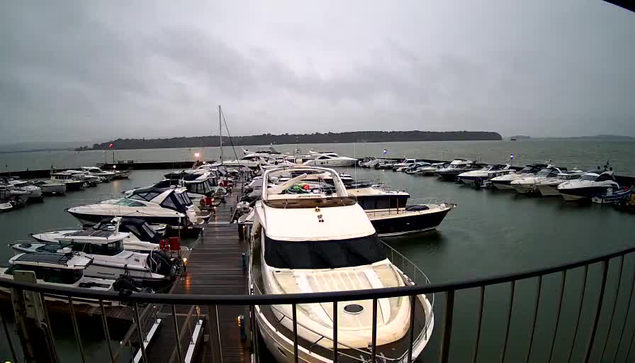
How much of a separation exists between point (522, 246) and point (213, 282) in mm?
15070

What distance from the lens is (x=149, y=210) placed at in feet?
56.3

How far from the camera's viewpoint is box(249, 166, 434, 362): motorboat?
491 cm

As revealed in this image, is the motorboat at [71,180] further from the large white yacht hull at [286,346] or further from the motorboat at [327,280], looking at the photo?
the large white yacht hull at [286,346]

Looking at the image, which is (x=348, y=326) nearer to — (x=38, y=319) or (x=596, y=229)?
(x=38, y=319)

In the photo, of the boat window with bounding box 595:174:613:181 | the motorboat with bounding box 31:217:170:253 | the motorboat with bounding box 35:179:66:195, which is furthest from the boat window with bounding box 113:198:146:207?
the boat window with bounding box 595:174:613:181

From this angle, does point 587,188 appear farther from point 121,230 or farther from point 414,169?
point 121,230

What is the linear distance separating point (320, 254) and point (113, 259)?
7533 mm

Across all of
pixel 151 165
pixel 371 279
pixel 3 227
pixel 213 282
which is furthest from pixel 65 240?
pixel 151 165

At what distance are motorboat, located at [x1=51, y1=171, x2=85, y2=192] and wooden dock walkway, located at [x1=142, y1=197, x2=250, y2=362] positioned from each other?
29.8m

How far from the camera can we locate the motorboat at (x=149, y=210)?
55.8 ft

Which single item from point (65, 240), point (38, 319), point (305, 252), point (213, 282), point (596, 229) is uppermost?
point (38, 319)

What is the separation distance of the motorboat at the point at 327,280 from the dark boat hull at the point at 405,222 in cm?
851

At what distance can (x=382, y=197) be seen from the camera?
17.4 metres

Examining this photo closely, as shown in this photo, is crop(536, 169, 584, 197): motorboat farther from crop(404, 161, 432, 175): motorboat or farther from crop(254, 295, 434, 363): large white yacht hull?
crop(254, 295, 434, 363): large white yacht hull
